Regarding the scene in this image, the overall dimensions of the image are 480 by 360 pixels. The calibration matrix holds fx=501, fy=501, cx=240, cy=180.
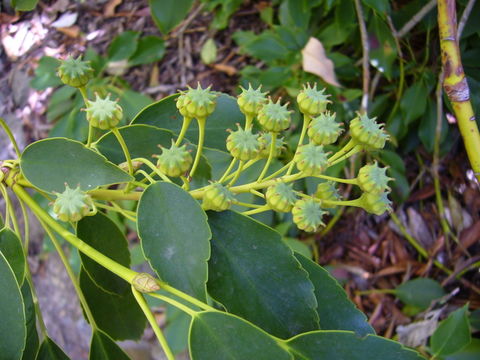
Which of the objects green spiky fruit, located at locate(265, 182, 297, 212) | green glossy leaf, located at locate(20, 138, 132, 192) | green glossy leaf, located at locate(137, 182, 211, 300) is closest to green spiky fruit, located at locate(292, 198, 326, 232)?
green spiky fruit, located at locate(265, 182, 297, 212)

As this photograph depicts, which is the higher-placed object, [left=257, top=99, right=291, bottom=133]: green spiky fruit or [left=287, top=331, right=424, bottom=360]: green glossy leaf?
[left=257, top=99, right=291, bottom=133]: green spiky fruit

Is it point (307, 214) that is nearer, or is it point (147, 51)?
point (307, 214)

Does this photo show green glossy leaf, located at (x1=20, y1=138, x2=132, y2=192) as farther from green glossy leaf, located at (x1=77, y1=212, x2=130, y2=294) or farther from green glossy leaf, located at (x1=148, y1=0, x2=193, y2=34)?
green glossy leaf, located at (x1=148, y1=0, x2=193, y2=34)

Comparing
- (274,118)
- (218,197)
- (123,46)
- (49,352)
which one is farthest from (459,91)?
(123,46)

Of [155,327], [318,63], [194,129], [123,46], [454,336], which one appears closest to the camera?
[155,327]

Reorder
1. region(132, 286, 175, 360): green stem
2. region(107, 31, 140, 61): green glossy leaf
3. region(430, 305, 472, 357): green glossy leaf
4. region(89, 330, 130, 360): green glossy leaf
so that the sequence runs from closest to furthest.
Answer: region(132, 286, 175, 360): green stem, region(89, 330, 130, 360): green glossy leaf, region(430, 305, 472, 357): green glossy leaf, region(107, 31, 140, 61): green glossy leaf

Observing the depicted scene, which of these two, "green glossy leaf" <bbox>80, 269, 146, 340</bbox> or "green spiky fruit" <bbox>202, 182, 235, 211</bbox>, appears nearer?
"green spiky fruit" <bbox>202, 182, 235, 211</bbox>

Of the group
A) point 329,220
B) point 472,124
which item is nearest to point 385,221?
point 329,220

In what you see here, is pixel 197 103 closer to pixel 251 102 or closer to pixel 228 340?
pixel 251 102
